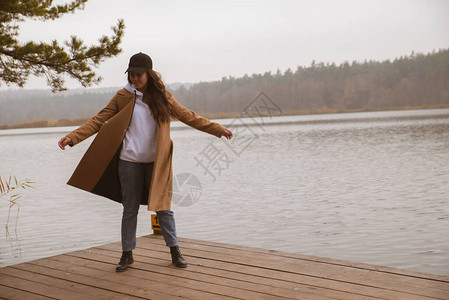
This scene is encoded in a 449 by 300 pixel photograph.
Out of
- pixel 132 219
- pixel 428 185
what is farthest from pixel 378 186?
pixel 132 219

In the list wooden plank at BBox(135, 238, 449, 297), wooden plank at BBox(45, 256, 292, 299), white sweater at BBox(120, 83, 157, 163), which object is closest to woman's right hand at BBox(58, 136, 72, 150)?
white sweater at BBox(120, 83, 157, 163)

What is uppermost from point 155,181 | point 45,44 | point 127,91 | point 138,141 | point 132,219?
point 45,44

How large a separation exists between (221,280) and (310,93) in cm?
8615

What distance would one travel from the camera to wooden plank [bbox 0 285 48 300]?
346 centimetres

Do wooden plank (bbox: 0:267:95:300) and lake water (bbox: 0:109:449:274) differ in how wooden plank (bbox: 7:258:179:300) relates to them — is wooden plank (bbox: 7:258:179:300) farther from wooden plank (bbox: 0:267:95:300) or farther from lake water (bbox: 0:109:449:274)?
lake water (bbox: 0:109:449:274)

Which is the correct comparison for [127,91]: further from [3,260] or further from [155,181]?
[3,260]

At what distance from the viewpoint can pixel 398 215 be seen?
8820 mm

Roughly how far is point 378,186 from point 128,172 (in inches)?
380

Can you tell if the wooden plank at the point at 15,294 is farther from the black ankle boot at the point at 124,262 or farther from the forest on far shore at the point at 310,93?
the forest on far shore at the point at 310,93

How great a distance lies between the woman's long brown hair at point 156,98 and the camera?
378cm

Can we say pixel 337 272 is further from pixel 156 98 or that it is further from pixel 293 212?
pixel 293 212

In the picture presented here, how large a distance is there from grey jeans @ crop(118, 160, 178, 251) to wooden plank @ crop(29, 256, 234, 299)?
256 millimetres

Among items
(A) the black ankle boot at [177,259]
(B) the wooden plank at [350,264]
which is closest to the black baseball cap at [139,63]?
(A) the black ankle boot at [177,259]

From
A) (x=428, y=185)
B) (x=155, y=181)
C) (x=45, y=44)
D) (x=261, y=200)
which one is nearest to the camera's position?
(x=155, y=181)
